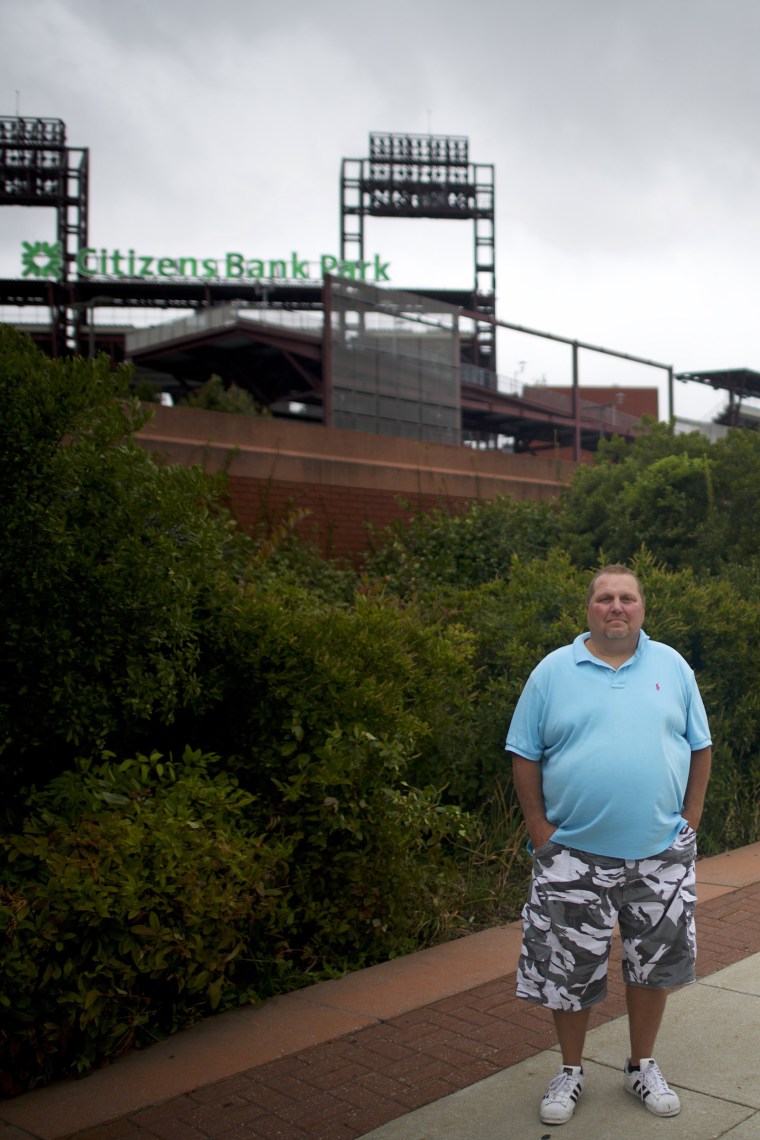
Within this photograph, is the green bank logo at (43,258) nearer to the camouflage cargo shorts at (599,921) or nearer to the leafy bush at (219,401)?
the leafy bush at (219,401)

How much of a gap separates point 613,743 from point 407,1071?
52.7 inches

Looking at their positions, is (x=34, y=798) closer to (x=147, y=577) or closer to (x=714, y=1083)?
(x=147, y=577)

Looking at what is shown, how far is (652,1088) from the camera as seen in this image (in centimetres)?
354

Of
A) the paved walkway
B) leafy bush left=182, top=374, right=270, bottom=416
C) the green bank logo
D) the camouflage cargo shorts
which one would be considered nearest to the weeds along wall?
the paved walkway

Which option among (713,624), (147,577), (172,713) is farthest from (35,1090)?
(713,624)

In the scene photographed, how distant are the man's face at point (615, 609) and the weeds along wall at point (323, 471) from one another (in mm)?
7477

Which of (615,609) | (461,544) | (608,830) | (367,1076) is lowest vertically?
(367,1076)

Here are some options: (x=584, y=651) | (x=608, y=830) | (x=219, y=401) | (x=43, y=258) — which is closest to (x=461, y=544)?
(x=584, y=651)

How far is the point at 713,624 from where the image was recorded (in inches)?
303

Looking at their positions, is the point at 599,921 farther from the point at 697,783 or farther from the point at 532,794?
the point at 697,783

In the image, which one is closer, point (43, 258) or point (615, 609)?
point (615, 609)

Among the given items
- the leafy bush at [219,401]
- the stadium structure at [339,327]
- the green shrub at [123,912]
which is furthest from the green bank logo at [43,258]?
the green shrub at [123,912]

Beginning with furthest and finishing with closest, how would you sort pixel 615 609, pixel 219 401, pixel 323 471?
pixel 219 401 < pixel 323 471 < pixel 615 609

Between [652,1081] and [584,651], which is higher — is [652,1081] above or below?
below
